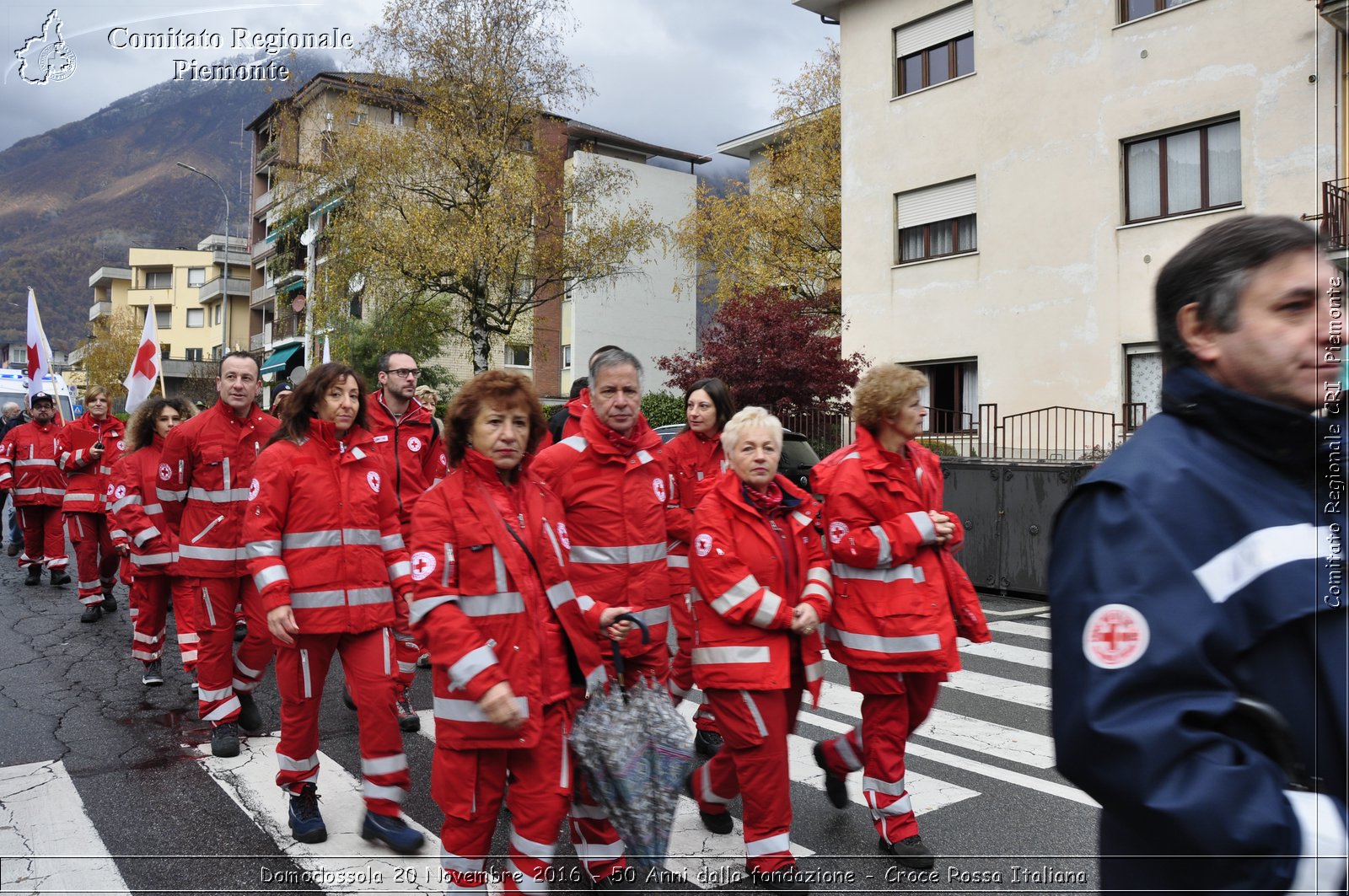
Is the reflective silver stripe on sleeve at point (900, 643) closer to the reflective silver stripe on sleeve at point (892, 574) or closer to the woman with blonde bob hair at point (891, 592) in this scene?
the woman with blonde bob hair at point (891, 592)

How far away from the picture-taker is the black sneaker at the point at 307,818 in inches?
169

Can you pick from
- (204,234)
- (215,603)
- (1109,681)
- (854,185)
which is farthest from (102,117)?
(204,234)

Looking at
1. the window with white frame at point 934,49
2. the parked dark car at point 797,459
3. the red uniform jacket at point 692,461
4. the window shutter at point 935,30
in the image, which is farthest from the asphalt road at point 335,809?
the window shutter at point 935,30

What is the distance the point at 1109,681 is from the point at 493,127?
82.2 ft

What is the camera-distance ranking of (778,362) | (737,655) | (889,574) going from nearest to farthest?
(737,655) → (889,574) → (778,362)

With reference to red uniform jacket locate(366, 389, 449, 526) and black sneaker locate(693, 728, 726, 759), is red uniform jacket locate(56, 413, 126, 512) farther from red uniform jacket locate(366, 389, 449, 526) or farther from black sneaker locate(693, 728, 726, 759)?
black sneaker locate(693, 728, 726, 759)

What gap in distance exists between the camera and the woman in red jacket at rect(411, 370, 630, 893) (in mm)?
3242

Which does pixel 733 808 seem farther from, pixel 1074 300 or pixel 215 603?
pixel 1074 300

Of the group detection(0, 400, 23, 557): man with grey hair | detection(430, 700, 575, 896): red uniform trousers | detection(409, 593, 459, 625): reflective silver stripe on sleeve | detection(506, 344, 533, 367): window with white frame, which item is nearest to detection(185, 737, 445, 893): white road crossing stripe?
detection(430, 700, 575, 896): red uniform trousers

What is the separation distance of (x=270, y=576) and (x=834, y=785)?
2.69m

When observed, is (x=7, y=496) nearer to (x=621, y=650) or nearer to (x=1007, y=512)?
(x=1007, y=512)

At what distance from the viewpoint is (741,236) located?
28.6 metres

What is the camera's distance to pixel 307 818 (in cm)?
435

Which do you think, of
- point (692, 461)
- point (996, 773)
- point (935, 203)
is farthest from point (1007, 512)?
point (935, 203)
